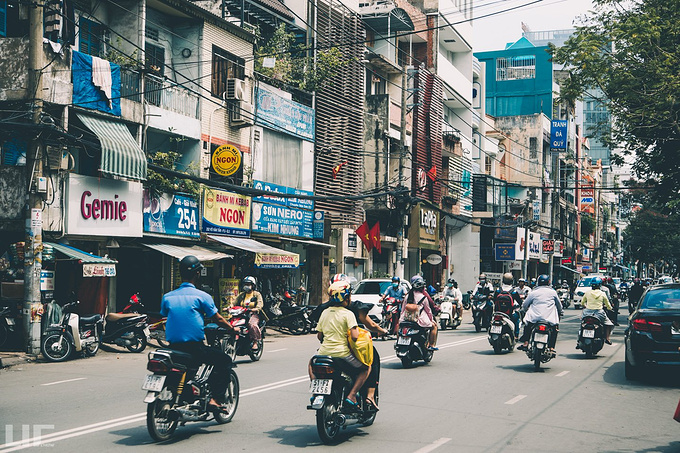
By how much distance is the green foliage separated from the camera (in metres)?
27.1

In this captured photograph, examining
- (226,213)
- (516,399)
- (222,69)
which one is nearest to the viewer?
(516,399)

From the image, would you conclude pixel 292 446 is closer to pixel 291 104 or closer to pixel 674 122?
pixel 674 122

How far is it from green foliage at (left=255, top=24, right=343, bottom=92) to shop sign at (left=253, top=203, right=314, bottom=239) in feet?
15.8

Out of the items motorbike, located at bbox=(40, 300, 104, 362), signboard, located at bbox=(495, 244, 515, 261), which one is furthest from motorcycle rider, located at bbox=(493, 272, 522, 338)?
signboard, located at bbox=(495, 244, 515, 261)

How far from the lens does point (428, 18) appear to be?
135 feet

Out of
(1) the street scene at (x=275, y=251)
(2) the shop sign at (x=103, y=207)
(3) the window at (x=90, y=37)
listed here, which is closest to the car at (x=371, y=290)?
(1) the street scene at (x=275, y=251)

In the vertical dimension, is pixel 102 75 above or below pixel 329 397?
above

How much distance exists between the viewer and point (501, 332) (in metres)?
16.2

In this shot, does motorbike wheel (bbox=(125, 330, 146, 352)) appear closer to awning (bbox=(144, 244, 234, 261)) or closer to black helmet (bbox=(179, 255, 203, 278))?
awning (bbox=(144, 244, 234, 261))

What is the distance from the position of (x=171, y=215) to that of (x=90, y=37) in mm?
5368

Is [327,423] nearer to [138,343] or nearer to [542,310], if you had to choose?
[542,310]

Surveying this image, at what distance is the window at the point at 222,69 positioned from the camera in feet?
78.9

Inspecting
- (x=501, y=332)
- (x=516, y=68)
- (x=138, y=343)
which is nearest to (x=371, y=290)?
(x=501, y=332)

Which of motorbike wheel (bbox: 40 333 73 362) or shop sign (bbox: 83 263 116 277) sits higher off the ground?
shop sign (bbox: 83 263 116 277)
